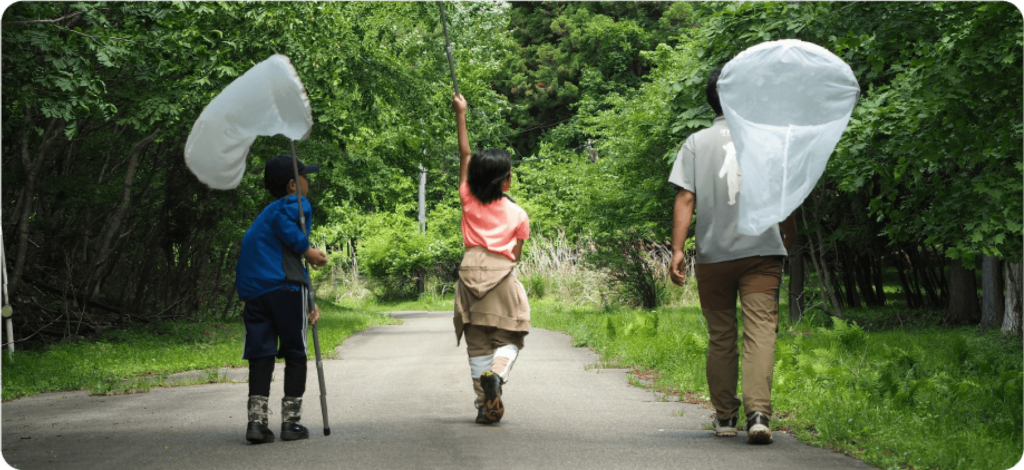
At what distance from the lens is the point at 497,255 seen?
20.6ft

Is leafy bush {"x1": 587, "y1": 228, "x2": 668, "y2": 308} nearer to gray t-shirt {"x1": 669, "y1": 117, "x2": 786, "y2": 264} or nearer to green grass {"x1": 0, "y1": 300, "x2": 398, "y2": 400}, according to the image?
green grass {"x1": 0, "y1": 300, "x2": 398, "y2": 400}

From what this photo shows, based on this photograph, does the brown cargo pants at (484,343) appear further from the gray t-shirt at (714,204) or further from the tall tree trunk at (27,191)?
the tall tree trunk at (27,191)

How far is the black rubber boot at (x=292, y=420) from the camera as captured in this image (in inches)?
225

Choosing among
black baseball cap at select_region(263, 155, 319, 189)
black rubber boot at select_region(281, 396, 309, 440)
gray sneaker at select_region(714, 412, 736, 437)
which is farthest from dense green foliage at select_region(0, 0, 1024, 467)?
black baseball cap at select_region(263, 155, 319, 189)

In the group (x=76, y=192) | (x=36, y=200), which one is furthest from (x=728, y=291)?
(x=36, y=200)

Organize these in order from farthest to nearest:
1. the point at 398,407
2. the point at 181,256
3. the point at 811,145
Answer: the point at 181,256 → the point at 398,407 → the point at 811,145

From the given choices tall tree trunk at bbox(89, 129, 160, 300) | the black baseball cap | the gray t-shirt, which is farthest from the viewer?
tall tree trunk at bbox(89, 129, 160, 300)

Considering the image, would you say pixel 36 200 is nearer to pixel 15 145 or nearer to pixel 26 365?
pixel 15 145

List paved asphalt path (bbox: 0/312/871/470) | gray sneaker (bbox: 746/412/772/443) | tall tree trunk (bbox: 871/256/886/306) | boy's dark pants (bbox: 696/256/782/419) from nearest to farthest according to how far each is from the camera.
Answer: paved asphalt path (bbox: 0/312/871/470) < gray sneaker (bbox: 746/412/772/443) < boy's dark pants (bbox: 696/256/782/419) < tall tree trunk (bbox: 871/256/886/306)

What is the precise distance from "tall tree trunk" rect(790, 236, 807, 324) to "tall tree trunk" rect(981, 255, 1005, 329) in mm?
2952

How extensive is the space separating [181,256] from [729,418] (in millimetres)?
15841

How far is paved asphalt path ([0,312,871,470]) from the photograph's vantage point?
4922 millimetres

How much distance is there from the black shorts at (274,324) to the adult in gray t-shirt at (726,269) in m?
2.27

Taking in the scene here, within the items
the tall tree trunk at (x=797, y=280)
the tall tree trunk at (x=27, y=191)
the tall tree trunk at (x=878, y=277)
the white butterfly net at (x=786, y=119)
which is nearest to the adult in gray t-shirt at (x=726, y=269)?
the white butterfly net at (x=786, y=119)
